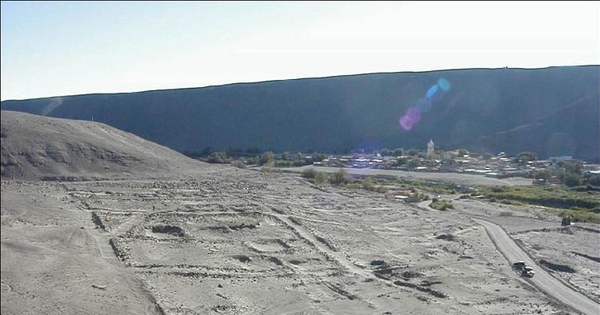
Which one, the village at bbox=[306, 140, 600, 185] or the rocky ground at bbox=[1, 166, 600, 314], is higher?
the rocky ground at bbox=[1, 166, 600, 314]

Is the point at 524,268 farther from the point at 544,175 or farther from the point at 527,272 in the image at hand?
the point at 544,175

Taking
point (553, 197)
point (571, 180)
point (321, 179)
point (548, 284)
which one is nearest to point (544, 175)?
point (571, 180)

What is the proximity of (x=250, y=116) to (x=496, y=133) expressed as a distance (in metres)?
38.8

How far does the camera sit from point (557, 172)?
64.3 m

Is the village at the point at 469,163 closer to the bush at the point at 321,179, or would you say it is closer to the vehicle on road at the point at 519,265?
the bush at the point at 321,179

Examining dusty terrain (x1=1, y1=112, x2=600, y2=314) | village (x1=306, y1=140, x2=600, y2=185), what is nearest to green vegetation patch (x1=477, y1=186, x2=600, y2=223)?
village (x1=306, y1=140, x2=600, y2=185)

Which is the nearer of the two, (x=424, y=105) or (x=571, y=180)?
(x=571, y=180)

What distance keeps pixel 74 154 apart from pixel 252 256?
6668 millimetres

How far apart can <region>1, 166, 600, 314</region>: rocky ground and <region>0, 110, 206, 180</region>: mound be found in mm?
588

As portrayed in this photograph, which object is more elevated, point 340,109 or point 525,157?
point 340,109

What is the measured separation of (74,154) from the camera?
23125 mm

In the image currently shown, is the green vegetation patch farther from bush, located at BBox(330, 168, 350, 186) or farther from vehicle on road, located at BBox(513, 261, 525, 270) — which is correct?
vehicle on road, located at BBox(513, 261, 525, 270)

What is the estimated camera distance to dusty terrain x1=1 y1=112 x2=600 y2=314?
50.8 feet

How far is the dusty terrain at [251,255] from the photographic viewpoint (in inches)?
609
